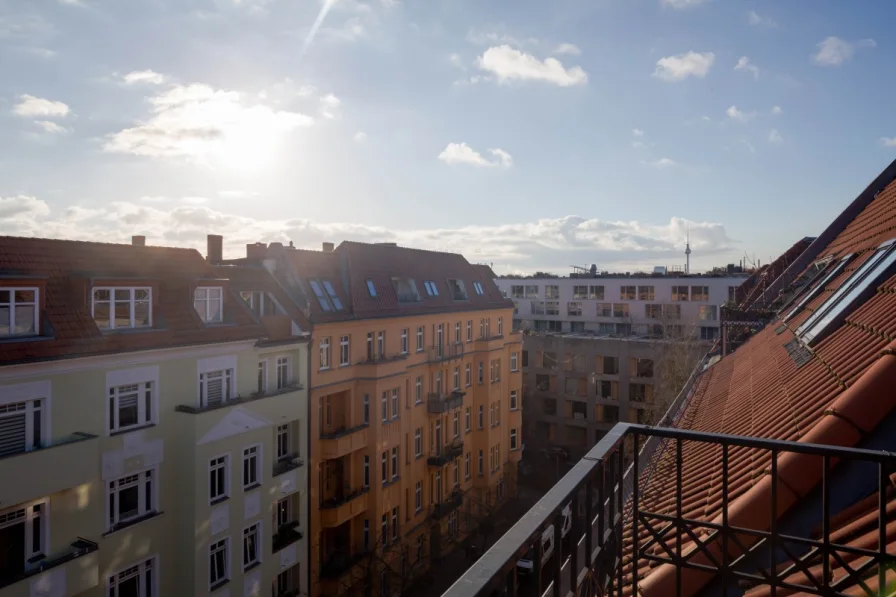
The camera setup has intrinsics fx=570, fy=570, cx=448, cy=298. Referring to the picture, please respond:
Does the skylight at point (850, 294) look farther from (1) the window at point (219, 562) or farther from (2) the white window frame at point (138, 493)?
(1) the window at point (219, 562)

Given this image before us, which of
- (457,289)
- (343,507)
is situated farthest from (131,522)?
(457,289)

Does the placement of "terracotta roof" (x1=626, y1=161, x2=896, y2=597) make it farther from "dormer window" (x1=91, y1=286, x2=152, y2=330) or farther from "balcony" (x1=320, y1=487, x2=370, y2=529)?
"balcony" (x1=320, y1=487, x2=370, y2=529)

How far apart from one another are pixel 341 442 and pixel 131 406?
27.4 ft

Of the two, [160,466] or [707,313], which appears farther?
[707,313]

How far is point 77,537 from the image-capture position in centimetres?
1239

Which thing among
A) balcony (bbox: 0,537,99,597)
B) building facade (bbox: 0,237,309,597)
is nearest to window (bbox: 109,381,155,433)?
building facade (bbox: 0,237,309,597)

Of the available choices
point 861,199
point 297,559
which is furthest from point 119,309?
point 861,199

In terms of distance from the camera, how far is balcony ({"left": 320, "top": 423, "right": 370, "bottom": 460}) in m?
20.6

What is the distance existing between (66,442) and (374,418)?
11.7 meters

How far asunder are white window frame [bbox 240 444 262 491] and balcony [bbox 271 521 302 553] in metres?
2.38

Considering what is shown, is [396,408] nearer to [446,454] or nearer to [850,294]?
[446,454]

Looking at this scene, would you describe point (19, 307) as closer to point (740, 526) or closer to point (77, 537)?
point (77, 537)

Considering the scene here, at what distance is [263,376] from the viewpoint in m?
18.1

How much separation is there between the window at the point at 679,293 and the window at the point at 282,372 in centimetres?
4017
